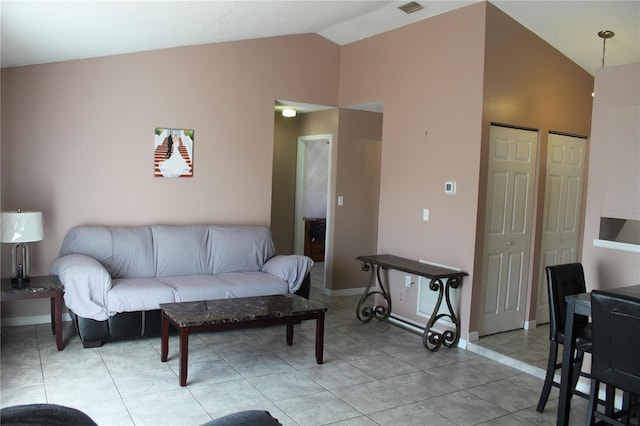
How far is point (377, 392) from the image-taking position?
→ 3.46 meters

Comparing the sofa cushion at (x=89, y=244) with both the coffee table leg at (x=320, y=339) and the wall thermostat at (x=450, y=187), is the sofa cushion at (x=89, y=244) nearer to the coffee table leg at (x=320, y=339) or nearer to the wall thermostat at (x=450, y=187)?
the coffee table leg at (x=320, y=339)

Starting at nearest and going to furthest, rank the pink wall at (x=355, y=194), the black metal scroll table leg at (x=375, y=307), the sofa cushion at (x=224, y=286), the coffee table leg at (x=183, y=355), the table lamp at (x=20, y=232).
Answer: the coffee table leg at (x=183, y=355), the table lamp at (x=20, y=232), the sofa cushion at (x=224, y=286), the black metal scroll table leg at (x=375, y=307), the pink wall at (x=355, y=194)

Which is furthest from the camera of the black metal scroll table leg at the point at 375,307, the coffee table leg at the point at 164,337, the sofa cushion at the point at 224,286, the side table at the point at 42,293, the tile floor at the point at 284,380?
the black metal scroll table leg at the point at 375,307

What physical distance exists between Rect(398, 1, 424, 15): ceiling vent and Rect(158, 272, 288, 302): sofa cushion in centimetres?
279

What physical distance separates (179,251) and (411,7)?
3142mm

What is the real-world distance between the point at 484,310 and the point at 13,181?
4347 mm

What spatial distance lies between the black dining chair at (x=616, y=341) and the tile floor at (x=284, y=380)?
2.59 feet

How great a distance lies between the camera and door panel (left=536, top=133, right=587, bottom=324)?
5.03 metres

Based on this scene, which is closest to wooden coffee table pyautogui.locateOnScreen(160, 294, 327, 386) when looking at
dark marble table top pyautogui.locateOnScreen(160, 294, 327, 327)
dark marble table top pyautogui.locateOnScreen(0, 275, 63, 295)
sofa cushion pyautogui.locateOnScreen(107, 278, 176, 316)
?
dark marble table top pyautogui.locateOnScreen(160, 294, 327, 327)

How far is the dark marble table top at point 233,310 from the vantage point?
11.3 feet

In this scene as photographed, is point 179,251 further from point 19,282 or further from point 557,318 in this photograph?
point 557,318

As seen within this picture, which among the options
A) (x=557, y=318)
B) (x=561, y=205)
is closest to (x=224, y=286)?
(x=557, y=318)

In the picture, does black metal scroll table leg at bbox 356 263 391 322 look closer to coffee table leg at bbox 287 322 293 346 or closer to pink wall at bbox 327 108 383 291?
pink wall at bbox 327 108 383 291

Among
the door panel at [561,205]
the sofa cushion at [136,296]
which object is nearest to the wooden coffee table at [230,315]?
the sofa cushion at [136,296]
